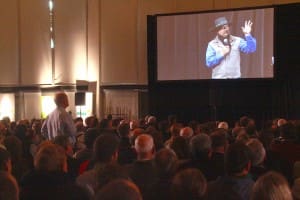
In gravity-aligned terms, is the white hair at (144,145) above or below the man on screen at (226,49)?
below

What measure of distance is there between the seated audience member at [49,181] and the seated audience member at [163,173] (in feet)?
1.78

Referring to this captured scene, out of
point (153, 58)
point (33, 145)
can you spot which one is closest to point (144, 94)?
point (153, 58)

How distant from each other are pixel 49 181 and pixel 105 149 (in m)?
0.84

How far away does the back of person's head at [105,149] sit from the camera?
4348 mm

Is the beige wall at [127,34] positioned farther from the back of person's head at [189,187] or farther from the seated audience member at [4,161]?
the back of person's head at [189,187]

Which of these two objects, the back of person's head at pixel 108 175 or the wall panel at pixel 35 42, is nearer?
the back of person's head at pixel 108 175

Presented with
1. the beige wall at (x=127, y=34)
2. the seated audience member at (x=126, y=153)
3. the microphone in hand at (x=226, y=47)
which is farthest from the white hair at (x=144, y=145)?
the beige wall at (x=127, y=34)

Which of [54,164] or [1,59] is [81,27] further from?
[54,164]

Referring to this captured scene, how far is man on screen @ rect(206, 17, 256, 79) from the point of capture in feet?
42.5

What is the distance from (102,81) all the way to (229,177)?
12.0 metres

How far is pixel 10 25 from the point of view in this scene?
53.0 feet

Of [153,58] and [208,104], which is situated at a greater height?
[153,58]

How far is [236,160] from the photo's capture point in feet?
12.5

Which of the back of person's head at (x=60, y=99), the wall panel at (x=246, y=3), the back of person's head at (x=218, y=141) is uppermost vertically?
the wall panel at (x=246, y=3)
